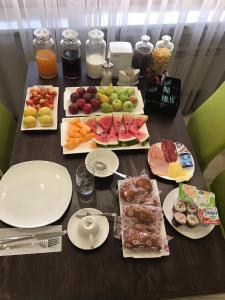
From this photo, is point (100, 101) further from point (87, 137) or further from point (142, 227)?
point (142, 227)

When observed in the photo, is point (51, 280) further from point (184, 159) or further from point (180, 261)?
point (184, 159)

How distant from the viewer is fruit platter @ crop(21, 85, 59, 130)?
1247mm

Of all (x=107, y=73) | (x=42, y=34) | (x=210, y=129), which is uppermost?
(x=42, y=34)

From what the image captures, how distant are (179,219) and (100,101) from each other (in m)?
0.70

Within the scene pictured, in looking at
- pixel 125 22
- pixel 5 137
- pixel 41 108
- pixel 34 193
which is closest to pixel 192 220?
pixel 34 193

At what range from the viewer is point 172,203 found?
1052 millimetres

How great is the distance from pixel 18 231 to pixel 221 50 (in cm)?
185

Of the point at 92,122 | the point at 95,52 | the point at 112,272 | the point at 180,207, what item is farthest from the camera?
the point at 95,52

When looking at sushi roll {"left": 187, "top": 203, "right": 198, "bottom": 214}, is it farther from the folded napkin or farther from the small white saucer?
the folded napkin

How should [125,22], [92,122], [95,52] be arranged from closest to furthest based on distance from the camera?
[92,122]
[95,52]
[125,22]

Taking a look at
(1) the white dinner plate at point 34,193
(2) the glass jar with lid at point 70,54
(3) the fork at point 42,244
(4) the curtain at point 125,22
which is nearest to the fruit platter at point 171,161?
(1) the white dinner plate at point 34,193

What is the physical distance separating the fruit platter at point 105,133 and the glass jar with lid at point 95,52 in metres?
0.33

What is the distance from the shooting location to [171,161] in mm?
1178

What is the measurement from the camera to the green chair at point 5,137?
1406 millimetres
